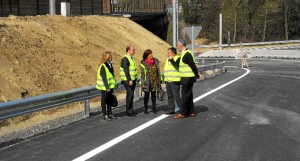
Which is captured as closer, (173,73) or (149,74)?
(173,73)

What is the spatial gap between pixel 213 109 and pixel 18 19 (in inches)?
615

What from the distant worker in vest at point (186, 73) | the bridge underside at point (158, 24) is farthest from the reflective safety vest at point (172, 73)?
the bridge underside at point (158, 24)

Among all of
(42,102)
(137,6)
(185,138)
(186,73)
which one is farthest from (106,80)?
(137,6)

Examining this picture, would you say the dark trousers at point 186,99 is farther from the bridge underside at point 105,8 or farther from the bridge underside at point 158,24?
the bridge underside at point 158,24

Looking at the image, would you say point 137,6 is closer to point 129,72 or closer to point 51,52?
point 51,52

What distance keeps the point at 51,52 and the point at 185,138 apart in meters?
14.6

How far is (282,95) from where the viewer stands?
1494cm

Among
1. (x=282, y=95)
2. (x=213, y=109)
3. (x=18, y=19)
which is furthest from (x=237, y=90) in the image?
(x=18, y=19)

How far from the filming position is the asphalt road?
6.83m

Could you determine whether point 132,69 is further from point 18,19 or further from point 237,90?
point 18,19

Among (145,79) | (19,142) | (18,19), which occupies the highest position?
(18,19)

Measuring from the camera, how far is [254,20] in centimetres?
10312

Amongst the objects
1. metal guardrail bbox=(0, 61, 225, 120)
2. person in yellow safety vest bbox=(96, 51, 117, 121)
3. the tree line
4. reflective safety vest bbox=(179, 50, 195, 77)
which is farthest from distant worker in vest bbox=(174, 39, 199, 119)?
the tree line

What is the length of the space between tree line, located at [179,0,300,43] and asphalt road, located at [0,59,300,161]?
8774 cm
